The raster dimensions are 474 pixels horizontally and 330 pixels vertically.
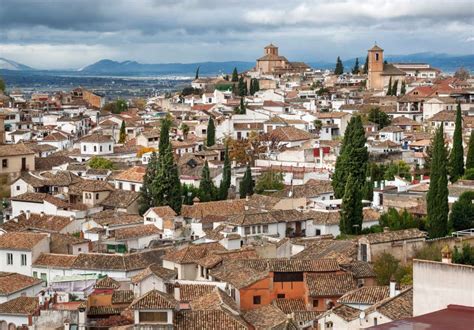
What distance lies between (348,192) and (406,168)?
13135mm

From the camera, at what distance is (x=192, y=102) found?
81.8 m

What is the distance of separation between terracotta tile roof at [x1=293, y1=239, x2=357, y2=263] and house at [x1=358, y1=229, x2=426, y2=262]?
38 cm

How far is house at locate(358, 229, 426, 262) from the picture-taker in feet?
92.8

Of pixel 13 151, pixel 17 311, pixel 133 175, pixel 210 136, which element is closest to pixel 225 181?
pixel 133 175

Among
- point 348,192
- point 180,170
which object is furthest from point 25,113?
point 348,192

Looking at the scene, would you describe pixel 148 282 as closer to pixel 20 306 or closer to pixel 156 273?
pixel 156 273

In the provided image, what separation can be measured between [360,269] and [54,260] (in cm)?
1015

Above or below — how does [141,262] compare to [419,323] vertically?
below

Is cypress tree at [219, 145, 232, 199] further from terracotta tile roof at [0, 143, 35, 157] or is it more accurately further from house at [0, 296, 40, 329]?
house at [0, 296, 40, 329]

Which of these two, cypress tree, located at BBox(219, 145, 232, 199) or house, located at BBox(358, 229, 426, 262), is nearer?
house, located at BBox(358, 229, 426, 262)

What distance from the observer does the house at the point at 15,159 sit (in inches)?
1786

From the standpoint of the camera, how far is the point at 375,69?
283 ft

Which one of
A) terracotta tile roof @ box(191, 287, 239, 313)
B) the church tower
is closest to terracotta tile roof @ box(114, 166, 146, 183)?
terracotta tile roof @ box(191, 287, 239, 313)

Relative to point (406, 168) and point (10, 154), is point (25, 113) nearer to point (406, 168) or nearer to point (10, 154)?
point (10, 154)
